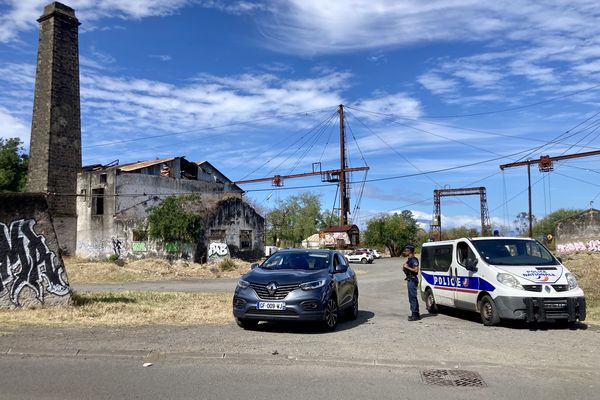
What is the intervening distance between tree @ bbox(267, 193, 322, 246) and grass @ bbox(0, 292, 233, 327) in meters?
66.9

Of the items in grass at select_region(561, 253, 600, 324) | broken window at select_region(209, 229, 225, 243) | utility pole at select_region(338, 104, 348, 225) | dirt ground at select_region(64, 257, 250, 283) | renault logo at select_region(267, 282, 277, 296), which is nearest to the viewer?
renault logo at select_region(267, 282, 277, 296)

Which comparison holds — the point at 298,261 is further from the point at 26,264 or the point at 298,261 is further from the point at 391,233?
the point at 391,233

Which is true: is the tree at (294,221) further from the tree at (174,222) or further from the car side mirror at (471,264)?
the car side mirror at (471,264)

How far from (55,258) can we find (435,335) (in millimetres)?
8619

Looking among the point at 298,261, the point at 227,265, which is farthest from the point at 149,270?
the point at 298,261

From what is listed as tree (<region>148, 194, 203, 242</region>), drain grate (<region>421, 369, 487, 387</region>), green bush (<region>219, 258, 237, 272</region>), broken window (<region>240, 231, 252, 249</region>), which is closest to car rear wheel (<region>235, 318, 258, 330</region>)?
drain grate (<region>421, 369, 487, 387</region>)

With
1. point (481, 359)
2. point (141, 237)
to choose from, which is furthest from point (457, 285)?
point (141, 237)

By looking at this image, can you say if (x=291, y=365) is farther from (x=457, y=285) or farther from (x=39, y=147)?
(x=39, y=147)

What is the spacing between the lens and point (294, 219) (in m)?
94.9

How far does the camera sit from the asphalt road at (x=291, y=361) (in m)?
6.03

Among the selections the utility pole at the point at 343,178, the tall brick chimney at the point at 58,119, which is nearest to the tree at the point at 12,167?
the tall brick chimney at the point at 58,119

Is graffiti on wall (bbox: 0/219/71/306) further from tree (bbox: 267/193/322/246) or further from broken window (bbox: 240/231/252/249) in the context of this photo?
tree (bbox: 267/193/322/246)

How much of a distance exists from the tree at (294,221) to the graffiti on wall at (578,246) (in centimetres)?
4217

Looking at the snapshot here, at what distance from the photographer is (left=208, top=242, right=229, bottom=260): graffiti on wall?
40.0 m
